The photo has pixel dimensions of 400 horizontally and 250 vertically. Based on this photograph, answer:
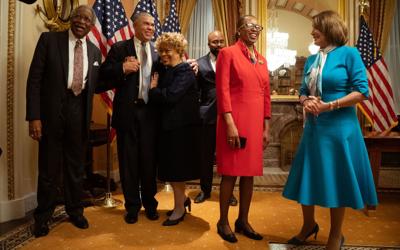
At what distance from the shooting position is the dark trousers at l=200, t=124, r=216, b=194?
3863mm

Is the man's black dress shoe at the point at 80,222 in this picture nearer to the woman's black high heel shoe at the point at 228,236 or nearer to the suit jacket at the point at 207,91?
the woman's black high heel shoe at the point at 228,236

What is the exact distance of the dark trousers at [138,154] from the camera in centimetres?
312

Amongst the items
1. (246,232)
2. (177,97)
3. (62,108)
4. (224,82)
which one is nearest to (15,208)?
(62,108)

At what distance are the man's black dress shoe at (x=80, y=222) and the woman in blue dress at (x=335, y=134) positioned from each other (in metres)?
1.70

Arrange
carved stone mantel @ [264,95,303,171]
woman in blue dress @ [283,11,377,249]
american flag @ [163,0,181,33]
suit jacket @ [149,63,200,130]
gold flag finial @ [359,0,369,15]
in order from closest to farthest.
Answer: woman in blue dress @ [283,11,377,249] → suit jacket @ [149,63,200,130] → american flag @ [163,0,181,33] → gold flag finial @ [359,0,369,15] → carved stone mantel @ [264,95,303,171]

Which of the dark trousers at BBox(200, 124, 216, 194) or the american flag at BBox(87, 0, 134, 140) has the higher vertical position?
Result: the american flag at BBox(87, 0, 134, 140)

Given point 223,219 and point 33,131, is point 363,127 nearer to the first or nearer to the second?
point 223,219

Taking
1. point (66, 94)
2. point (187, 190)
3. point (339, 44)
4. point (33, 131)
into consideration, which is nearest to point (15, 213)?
point (33, 131)

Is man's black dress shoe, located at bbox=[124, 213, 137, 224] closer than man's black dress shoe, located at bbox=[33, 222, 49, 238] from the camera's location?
No

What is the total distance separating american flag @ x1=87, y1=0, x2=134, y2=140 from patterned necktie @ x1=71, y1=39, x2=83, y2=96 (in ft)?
2.79

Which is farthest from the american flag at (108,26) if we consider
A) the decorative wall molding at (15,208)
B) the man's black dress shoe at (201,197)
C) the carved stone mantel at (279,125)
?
the carved stone mantel at (279,125)

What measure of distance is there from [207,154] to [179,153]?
94cm

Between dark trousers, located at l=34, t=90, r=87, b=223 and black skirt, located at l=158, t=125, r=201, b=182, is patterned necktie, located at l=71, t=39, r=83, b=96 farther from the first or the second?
black skirt, located at l=158, t=125, r=201, b=182

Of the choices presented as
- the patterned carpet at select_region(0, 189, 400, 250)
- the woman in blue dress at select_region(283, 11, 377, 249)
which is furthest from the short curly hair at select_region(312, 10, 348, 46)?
the patterned carpet at select_region(0, 189, 400, 250)
